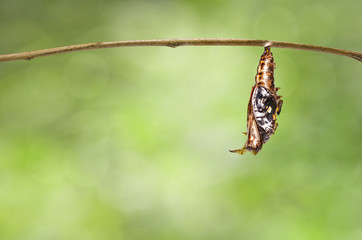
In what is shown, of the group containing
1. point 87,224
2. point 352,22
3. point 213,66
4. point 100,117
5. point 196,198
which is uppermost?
point 352,22

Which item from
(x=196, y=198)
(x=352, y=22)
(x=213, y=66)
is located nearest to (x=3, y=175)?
(x=196, y=198)

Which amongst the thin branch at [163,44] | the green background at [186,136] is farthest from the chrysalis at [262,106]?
the green background at [186,136]

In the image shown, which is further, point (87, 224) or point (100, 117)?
point (100, 117)

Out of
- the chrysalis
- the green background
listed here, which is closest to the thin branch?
the chrysalis

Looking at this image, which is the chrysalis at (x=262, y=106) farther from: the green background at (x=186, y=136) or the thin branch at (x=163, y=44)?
the green background at (x=186, y=136)

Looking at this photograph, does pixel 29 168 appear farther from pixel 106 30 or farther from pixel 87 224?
pixel 106 30

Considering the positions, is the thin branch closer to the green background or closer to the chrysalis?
the chrysalis
